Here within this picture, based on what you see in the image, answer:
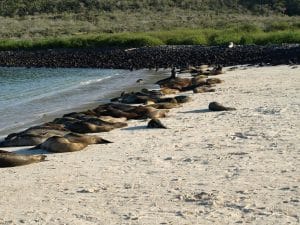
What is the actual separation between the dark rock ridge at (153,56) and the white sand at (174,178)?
A: 19191 millimetres

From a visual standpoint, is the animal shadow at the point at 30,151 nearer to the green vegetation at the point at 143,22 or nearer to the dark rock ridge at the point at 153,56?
the dark rock ridge at the point at 153,56

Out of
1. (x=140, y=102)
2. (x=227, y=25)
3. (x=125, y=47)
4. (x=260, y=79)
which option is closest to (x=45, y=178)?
(x=140, y=102)

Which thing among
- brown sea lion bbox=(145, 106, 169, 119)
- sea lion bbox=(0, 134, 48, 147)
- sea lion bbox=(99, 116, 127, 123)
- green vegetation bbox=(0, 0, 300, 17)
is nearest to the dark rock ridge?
brown sea lion bbox=(145, 106, 169, 119)

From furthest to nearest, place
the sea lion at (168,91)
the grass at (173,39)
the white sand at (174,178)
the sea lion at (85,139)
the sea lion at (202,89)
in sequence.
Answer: the grass at (173,39) → the sea lion at (168,91) → the sea lion at (202,89) → the sea lion at (85,139) → the white sand at (174,178)

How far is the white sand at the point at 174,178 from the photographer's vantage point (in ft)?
22.5

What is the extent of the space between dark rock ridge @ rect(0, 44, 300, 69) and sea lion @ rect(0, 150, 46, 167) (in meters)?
21.9

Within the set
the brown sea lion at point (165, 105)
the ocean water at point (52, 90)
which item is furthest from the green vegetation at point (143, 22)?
the brown sea lion at point (165, 105)

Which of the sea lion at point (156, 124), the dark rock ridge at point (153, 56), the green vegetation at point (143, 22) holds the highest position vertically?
→ the sea lion at point (156, 124)

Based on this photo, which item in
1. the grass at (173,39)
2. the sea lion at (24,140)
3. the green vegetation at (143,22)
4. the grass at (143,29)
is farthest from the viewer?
the green vegetation at (143,22)

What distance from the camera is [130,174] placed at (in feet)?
29.1

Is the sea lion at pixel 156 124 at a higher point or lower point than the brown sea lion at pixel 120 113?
higher

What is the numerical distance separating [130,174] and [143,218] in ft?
7.18

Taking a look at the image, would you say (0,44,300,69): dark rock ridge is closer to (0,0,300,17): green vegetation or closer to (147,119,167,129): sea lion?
(147,119,167,129): sea lion

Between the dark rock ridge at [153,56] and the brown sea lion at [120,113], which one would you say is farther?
the dark rock ridge at [153,56]
